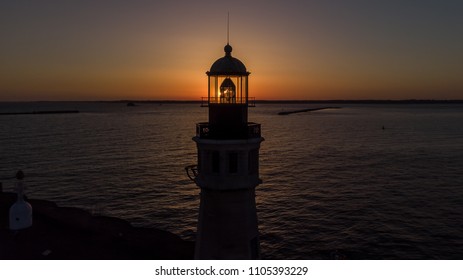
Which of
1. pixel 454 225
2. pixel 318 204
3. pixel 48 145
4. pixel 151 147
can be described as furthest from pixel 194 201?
pixel 48 145

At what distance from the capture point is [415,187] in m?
47.1

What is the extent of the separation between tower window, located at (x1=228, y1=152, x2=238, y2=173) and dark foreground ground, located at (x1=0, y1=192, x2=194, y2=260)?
47.8ft

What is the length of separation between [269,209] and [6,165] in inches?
1877

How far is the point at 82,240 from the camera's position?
26875 mm

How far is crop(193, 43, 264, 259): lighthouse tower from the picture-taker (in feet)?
44.5

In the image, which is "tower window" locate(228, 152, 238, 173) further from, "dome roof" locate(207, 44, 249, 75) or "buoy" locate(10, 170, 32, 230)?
"buoy" locate(10, 170, 32, 230)

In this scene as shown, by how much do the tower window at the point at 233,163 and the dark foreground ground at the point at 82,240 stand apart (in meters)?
14.6

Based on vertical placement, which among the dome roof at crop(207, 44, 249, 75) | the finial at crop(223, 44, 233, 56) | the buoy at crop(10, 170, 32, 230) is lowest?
the buoy at crop(10, 170, 32, 230)

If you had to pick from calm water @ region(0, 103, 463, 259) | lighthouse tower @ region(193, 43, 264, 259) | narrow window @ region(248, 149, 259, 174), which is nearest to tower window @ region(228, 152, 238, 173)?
lighthouse tower @ region(193, 43, 264, 259)

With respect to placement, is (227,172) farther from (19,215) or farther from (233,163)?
(19,215)

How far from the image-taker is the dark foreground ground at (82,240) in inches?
952

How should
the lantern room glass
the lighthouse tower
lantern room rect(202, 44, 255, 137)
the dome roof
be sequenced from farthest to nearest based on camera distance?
the lantern room glass
the dome roof
lantern room rect(202, 44, 255, 137)
the lighthouse tower

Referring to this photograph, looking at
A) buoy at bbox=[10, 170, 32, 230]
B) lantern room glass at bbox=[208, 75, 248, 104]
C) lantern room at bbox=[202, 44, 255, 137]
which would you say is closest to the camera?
lantern room at bbox=[202, 44, 255, 137]
